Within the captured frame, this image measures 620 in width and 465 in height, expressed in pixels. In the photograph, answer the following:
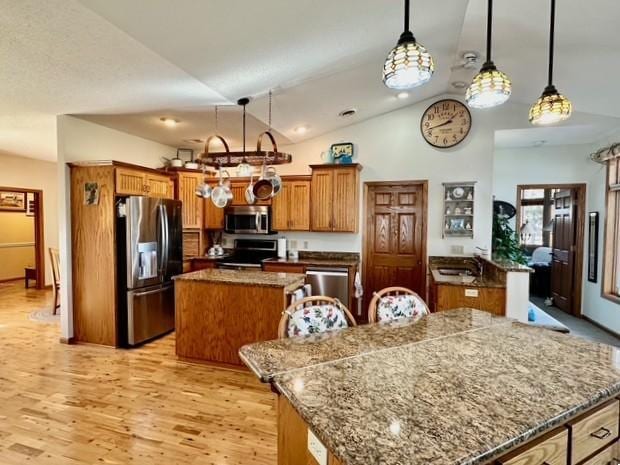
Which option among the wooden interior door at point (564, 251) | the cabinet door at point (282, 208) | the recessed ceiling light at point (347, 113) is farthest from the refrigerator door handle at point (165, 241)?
the wooden interior door at point (564, 251)

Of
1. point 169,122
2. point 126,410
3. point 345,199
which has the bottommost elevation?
point 126,410

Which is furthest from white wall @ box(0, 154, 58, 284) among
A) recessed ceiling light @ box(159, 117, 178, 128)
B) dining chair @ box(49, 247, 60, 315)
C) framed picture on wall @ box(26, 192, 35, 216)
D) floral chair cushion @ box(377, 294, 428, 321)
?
floral chair cushion @ box(377, 294, 428, 321)

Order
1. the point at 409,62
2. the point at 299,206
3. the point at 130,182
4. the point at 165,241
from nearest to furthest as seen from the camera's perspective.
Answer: the point at 409,62 → the point at 130,182 → the point at 165,241 → the point at 299,206

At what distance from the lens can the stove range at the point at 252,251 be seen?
5.40 metres

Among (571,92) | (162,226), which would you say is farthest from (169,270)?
(571,92)

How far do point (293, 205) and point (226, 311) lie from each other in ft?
7.34

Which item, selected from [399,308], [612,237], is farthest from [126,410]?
[612,237]

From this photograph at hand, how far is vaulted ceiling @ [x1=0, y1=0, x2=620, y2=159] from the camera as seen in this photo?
2135 mm

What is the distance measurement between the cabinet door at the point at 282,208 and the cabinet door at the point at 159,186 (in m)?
1.52

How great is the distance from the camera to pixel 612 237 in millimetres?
4625

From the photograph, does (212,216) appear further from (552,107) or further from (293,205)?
(552,107)

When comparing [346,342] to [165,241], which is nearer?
[346,342]

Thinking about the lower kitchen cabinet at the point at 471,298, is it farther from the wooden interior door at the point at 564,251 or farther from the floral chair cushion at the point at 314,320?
the wooden interior door at the point at 564,251

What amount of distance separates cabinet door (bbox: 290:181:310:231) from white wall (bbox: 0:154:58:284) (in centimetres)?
567
